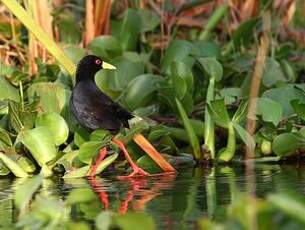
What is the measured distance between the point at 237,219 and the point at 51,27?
4828 millimetres

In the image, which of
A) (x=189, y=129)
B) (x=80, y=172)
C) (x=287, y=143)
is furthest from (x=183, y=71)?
(x=80, y=172)

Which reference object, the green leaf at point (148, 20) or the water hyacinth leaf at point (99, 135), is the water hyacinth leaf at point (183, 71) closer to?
the water hyacinth leaf at point (99, 135)

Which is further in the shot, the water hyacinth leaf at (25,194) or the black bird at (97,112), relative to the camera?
the black bird at (97,112)

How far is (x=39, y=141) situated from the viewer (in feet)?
18.5

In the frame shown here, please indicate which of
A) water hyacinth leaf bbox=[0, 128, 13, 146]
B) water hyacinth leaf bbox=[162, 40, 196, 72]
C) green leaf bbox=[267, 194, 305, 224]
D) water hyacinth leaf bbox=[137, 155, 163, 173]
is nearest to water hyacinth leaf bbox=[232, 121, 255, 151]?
water hyacinth leaf bbox=[137, 155, 163, 173]

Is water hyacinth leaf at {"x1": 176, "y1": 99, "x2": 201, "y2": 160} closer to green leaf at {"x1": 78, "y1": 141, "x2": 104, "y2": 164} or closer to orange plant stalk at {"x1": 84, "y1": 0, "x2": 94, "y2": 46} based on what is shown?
green leaf at {"x1": 78, "y1": 141, "x2": 104, "y2": 164}

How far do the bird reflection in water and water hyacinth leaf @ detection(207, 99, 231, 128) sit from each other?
448 mm

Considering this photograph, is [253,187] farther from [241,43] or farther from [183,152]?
[241,43]

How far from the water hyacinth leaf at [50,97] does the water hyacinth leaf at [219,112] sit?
99 centimetres

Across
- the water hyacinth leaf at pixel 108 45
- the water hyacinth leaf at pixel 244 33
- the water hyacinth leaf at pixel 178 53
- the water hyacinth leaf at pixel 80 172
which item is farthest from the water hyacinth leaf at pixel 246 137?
the water hyacinth leaf at pixel 244 33

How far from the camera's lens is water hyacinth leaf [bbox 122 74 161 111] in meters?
6.72

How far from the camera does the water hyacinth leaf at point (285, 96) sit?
6488 mm

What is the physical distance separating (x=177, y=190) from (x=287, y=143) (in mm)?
1125

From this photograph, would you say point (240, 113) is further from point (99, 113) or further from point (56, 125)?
point (56, 125)
